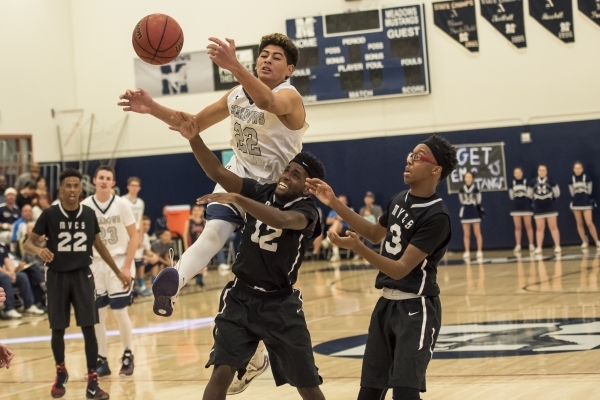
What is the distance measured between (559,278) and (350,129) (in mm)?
9188

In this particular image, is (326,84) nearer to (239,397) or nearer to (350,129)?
(350,129)

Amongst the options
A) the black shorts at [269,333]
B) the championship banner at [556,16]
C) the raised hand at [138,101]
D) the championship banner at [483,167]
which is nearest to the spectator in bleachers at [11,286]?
the raised hand at [138,101]

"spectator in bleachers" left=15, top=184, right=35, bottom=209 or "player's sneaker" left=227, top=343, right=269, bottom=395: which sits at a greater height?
"spectator in bleachers" left=15, top=184, right=35, bottom=209

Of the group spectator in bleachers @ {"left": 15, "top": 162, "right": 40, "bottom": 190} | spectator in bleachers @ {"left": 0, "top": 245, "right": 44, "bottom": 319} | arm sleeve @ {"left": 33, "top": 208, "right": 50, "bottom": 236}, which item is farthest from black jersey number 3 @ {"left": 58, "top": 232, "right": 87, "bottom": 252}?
spectator in bleachers @ {"left": 15, "top": 162, "right": 40, "bottom": 190}

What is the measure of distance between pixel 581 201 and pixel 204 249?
16561mm

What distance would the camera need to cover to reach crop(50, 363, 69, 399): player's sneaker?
835 centimetres

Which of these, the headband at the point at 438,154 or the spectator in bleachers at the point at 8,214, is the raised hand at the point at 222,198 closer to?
the headband at the point at 438,154

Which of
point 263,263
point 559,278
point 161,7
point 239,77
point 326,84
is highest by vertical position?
point 161,7

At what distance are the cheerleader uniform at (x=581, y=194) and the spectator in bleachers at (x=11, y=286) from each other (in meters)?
11.9

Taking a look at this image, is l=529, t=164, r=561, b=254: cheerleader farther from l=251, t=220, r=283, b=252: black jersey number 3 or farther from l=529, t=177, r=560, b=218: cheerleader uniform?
l=251, t=220, r=283, b=252: black jersey number 3

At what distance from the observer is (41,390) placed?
8812 millimetres

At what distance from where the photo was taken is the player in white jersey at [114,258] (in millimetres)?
9516

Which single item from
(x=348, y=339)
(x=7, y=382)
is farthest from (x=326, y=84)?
(x=7, y=382)

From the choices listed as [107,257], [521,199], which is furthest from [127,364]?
[521,199]
